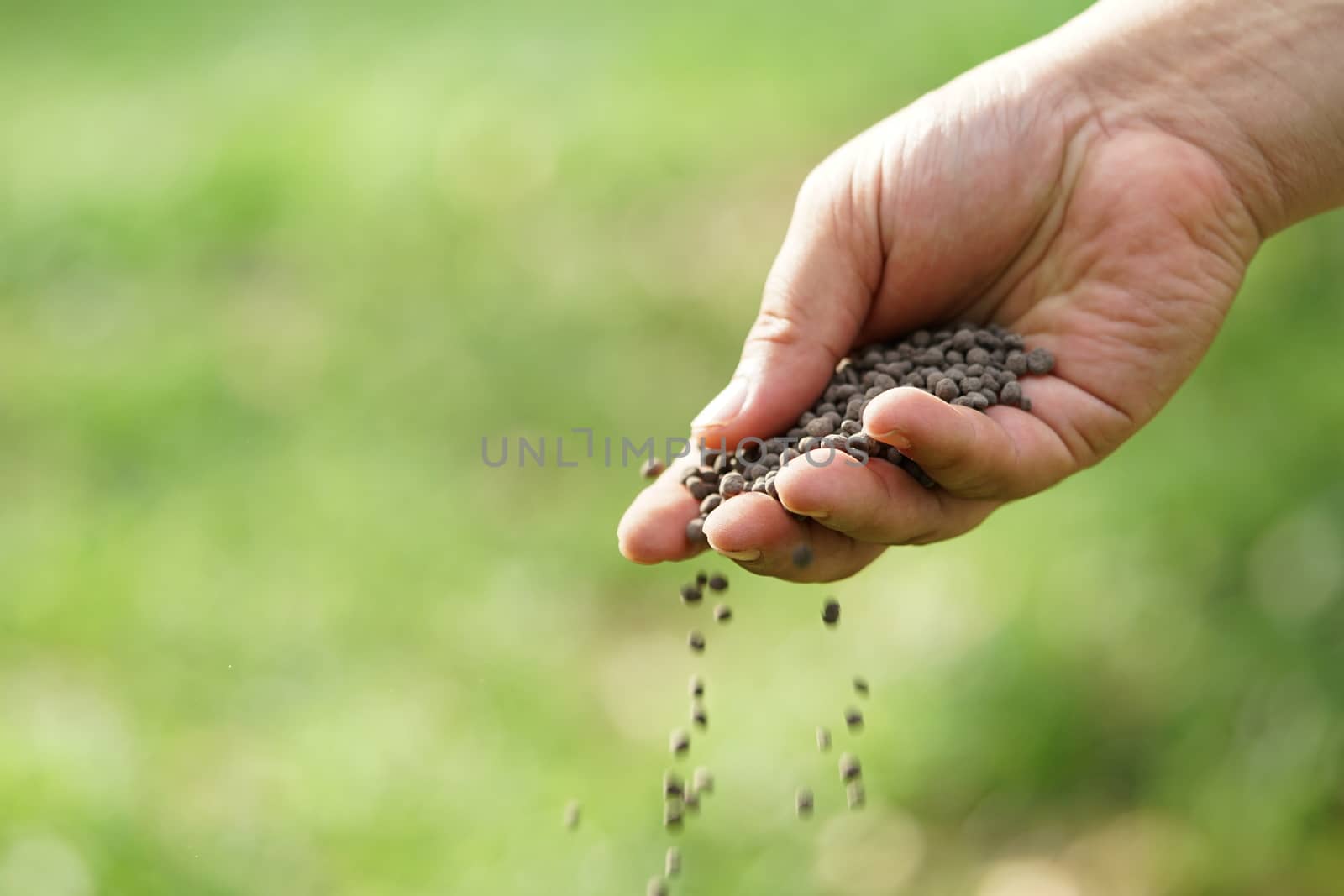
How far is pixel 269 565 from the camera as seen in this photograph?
4484 millimetres

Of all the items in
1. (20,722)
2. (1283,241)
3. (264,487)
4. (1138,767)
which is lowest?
(1138,767)

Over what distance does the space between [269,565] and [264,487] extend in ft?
1.69

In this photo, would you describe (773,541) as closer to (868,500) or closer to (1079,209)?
(868,500)

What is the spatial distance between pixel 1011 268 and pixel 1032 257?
0.21 feet

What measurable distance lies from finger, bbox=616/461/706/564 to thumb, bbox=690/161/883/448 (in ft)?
0.55

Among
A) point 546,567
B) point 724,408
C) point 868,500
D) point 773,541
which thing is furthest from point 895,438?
point 546,567

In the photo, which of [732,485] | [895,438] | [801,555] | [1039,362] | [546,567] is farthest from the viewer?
[546,567]

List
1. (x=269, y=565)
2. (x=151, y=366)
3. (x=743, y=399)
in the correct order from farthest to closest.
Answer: (x=151, y=366) < (x=269, y=565) < (x=743, y=399)

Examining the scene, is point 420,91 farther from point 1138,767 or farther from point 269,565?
point 1138,767

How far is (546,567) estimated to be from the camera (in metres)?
4.48

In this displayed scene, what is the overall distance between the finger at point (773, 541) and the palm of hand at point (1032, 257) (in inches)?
0.9

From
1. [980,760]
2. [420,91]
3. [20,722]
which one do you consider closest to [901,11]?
[420,91]

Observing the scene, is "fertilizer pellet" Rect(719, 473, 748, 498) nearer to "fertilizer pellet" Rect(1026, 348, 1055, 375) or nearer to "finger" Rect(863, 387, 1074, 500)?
"finger" Rect(863, 387, 1074, 500)

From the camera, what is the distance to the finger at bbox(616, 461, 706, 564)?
7.88 ft
